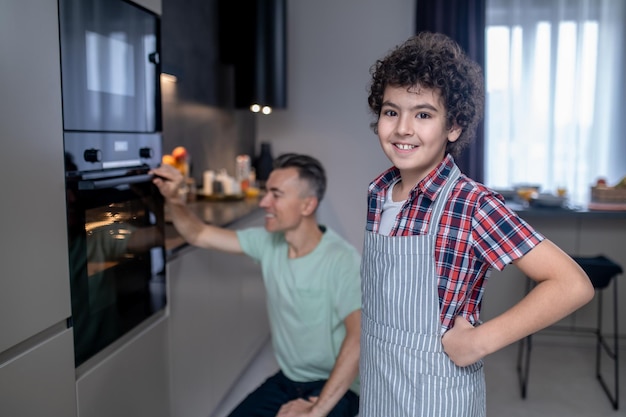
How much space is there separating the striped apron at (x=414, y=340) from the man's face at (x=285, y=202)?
671mm

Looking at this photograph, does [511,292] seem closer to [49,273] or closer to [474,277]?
[474,277]

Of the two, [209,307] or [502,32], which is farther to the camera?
[502,32]

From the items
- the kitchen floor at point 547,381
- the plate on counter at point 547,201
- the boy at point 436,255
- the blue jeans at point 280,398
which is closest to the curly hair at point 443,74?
the boy at point 436,255

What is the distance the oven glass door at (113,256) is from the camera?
1.34m

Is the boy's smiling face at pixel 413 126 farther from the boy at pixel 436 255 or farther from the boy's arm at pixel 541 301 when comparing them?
the boy's arm at pixel 541 301

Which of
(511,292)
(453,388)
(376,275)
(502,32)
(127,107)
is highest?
(502,32)

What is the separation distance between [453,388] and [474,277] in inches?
8.2

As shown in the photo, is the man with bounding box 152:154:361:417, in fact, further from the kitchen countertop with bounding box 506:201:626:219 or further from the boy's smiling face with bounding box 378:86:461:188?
the kitchen countertop with bounding box 506:201:626:219

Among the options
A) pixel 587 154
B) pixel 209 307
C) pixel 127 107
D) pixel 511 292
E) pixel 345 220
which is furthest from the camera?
pixel 345 220

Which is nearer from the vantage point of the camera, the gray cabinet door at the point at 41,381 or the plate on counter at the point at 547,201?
the gray cabinet door at the point at 41,381

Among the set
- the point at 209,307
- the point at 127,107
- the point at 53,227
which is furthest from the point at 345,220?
the point at 53,227

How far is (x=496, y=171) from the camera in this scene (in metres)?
4.30

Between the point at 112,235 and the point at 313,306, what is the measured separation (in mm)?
613

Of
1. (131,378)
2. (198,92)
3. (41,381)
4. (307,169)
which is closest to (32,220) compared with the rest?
(41,381)
